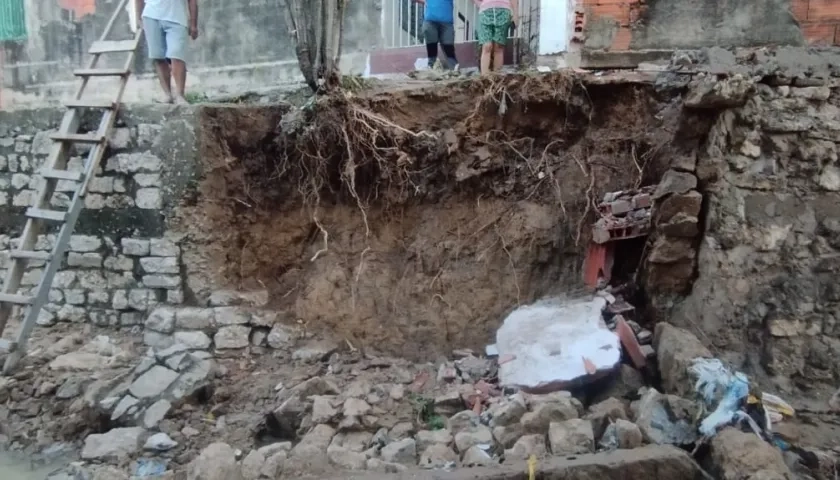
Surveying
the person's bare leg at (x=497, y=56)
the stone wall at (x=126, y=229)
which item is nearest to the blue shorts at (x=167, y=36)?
the stone wall at (x=126, y=229)

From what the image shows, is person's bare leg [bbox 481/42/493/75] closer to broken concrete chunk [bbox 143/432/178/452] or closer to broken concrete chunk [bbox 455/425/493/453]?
broken concrete chunk [bbox 455/425/493/453]

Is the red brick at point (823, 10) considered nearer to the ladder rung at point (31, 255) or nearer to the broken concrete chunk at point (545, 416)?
the broken concrete chunk at point (545, 416)

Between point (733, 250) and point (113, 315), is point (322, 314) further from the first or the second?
point (733, 250)

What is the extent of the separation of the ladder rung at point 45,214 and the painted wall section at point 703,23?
4.22 meters

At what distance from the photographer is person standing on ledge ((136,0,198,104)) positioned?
4961mm

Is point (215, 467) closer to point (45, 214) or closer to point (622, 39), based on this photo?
point (45, 214)

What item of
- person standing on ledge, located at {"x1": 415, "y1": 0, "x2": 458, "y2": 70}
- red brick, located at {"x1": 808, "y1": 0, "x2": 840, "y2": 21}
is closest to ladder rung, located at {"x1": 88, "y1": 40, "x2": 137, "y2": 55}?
person standing on ledge, located at {"x1": 415, "y1": 0, "x2": 458, "y2": 70}

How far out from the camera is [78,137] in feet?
15.9

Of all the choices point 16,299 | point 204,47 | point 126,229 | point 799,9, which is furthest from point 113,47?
point 799,9

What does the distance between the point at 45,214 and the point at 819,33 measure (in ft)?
19.3

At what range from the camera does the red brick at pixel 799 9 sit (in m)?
4.85

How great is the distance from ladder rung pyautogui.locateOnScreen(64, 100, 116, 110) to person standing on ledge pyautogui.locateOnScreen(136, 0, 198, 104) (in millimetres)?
452

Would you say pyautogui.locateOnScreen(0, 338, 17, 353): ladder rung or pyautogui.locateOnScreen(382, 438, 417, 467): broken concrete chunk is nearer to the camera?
pyautogui.locateOnScreen(382, 438, 417, 467): broken concrete chunk

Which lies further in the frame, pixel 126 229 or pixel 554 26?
pixel 554 26
